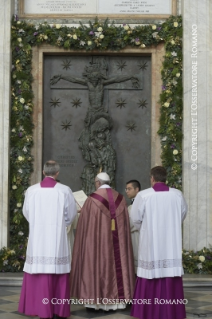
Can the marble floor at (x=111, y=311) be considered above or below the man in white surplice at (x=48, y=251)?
below

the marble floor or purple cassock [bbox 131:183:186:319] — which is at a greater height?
purple cassock [bbox 131:183:186:319]

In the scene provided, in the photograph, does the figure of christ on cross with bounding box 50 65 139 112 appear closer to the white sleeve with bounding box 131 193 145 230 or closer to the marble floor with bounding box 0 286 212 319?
the marble floor with bounding box 0 286 212 319

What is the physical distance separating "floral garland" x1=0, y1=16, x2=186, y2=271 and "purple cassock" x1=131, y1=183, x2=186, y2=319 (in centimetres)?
410

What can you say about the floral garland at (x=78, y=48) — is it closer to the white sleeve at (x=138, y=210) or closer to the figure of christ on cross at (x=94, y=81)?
the figure of christ on cross at (x=94, y=81)

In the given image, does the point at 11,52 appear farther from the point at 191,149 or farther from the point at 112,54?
the point at 191,149

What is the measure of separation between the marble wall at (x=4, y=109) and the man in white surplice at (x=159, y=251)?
13.2 feet

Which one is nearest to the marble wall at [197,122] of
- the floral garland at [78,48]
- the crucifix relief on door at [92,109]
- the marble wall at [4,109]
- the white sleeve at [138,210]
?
the floral garland at [78,48]

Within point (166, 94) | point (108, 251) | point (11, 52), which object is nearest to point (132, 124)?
point (166, 94)

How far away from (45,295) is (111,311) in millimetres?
1085

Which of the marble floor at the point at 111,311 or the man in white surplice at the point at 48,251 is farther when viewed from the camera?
the marble floor at the point at 111,311

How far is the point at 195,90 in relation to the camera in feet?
37.4

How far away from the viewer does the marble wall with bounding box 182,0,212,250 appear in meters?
11.2

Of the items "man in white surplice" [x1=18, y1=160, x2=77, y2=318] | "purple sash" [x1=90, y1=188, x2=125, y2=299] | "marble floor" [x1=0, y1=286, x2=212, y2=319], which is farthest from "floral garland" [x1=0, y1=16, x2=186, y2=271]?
"man in white surplice" [x1=18, y1=160, x2=77, y2=318]

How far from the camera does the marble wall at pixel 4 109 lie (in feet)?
36.6
